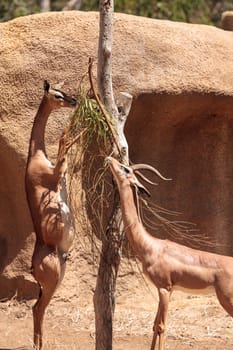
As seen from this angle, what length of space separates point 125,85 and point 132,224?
2869mm

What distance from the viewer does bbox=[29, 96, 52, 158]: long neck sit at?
957cm

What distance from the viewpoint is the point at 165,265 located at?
8.55 meters

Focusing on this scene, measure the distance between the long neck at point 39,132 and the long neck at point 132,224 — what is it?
137 centimetres

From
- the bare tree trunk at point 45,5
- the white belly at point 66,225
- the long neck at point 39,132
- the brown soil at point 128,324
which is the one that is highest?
the bare tree trunk at point 45,5

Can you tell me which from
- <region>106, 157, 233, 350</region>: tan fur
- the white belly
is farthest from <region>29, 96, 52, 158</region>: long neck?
<region>106, 157, 233, 350</region>: tan fur

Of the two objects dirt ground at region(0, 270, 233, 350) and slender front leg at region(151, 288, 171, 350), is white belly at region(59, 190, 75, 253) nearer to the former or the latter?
dirt ground at region(0, 270, 233, 350)

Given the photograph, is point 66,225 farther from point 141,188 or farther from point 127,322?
point 127,322

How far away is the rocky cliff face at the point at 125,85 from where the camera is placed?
10930mm

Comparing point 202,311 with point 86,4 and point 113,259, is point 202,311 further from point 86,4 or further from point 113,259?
point 86,4

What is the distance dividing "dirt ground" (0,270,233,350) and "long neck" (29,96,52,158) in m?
1.79

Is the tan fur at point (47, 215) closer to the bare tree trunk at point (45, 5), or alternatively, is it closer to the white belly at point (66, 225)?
the white belly at point (66, 225)

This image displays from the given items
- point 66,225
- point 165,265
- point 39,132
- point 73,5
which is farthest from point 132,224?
point 73,5

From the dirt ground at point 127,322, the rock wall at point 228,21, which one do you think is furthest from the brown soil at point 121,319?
the rock wall at point 228,21

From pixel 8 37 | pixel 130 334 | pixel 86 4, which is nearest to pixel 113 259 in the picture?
pixel 130 334
